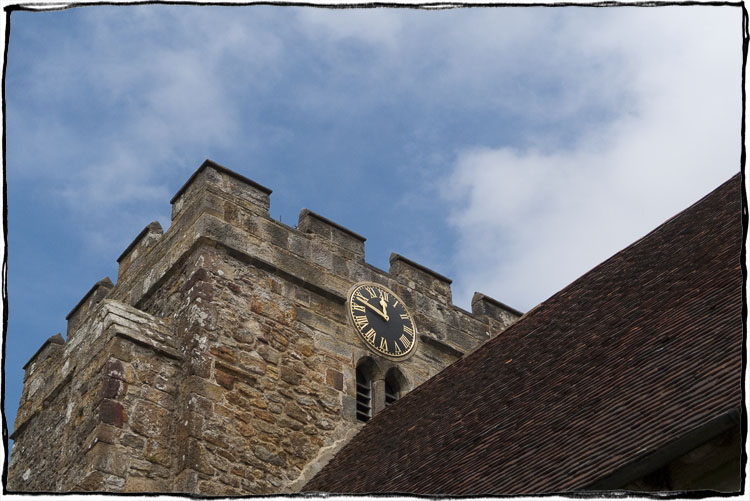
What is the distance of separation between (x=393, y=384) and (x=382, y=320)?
0.73 m

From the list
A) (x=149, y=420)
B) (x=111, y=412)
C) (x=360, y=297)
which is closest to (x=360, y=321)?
(x=360, y=297)

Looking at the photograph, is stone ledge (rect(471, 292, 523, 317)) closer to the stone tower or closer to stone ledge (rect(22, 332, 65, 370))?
the stone tower

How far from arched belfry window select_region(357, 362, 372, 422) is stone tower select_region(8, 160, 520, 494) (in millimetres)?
23

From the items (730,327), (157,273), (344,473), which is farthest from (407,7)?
(157,273)

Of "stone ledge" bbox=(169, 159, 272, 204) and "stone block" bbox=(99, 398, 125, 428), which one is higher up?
"stone ledge" bbox=(169, 159, 272, 204)

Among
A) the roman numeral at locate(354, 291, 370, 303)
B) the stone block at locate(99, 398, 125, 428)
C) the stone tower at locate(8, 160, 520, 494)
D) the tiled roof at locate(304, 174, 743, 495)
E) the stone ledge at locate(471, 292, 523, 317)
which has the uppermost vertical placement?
the stone ledge at locate(471, 292, 523, 317)

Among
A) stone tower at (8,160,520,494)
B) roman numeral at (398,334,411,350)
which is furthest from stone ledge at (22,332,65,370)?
roman numeral at (398,334,411,350)

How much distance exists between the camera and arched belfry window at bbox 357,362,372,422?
11570 millimetres

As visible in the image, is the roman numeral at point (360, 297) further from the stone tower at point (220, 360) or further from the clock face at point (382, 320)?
the stone tower at point (220, 360)

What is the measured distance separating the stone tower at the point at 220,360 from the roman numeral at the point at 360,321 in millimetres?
135

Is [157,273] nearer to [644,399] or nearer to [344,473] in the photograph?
[344,473]

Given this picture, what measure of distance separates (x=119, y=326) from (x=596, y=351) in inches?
187

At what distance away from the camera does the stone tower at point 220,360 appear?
9.77 m

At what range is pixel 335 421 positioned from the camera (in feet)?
36.2
